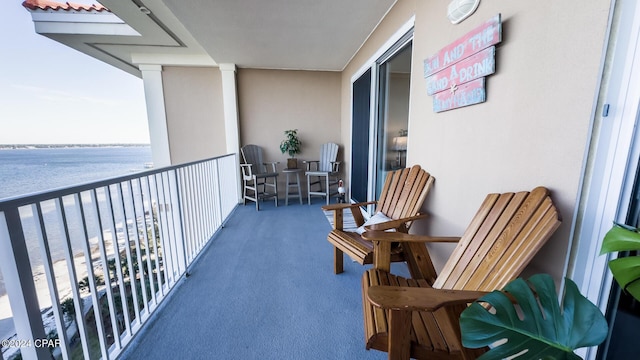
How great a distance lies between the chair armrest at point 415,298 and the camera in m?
0.79

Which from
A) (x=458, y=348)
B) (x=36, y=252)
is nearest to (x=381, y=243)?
(x=458, y=348)

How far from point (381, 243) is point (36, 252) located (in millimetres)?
1621

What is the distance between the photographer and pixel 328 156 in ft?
15.1

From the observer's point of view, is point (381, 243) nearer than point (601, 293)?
No

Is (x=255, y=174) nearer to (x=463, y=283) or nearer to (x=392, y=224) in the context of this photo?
(x=392, y=224)

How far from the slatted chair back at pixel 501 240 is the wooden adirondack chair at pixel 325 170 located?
3132 mm

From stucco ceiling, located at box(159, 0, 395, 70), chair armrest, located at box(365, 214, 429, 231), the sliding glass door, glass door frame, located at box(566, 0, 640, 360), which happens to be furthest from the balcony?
stucco ceiling, located at box(159, 0, 395, 70)

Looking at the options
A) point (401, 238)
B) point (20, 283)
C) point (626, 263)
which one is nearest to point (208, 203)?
point (20, 283)

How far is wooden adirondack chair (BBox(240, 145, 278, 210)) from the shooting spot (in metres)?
4.18

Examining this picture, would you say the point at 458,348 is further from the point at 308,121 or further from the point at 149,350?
the point at 308,121

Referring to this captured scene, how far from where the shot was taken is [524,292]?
688mm

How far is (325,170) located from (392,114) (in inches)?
80.6

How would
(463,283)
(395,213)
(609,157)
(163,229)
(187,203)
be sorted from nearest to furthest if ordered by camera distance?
1. (609,157)
2. (463,283)
3. (163,229)
4. (395,213)
5. (187,203)

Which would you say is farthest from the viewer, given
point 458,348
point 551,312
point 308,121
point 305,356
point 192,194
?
point 308,121
